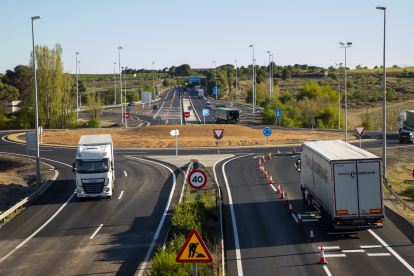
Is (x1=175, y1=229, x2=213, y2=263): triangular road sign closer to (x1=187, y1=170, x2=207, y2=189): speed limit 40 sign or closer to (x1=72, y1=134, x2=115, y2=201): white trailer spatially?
(x1=187, y1=170, x2=207, y2=189): speed limit 40 sign

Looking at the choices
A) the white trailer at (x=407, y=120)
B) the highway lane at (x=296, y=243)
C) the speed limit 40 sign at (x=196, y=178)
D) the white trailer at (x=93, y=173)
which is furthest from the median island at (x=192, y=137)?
the speed limit 40 sign at (x=196, y=178)

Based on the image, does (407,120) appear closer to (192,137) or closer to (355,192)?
(192,137)

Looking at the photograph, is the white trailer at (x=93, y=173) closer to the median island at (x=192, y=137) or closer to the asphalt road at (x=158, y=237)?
the asphalt road at (x=158, y=237)

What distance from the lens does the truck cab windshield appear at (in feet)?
66.3

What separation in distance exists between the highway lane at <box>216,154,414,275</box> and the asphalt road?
0.11 ft

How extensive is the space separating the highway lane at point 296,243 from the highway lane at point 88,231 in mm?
3348

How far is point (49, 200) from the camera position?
21.8m

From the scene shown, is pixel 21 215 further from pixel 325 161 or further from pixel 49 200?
pixel 325 161

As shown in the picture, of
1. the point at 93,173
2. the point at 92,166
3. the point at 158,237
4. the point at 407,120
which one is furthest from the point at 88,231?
the point at 407,120

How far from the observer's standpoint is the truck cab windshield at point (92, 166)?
20219mm

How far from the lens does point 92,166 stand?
20375 millimetres

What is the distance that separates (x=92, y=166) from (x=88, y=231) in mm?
5114

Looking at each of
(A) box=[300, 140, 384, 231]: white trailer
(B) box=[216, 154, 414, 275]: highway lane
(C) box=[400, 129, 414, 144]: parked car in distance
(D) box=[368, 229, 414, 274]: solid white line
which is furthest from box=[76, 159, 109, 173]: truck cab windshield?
(C) box=[400, 129, 414, 144]: parked car in distance

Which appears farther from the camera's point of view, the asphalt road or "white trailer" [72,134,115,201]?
"white trailer" [72,134,115,201]
